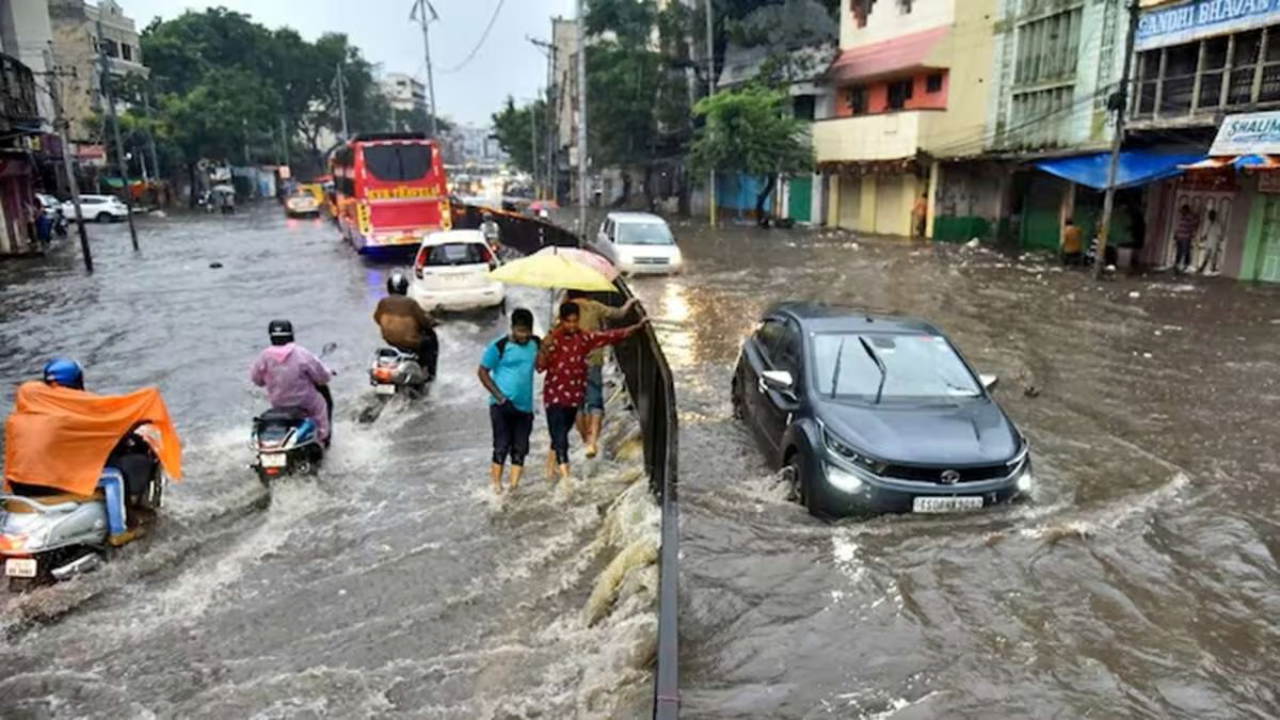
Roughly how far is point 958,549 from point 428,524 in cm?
418

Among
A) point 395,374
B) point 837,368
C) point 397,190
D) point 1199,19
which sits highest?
point 1199,19

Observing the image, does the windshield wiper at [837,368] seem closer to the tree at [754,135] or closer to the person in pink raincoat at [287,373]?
the person in pink raincoat at [287,373]

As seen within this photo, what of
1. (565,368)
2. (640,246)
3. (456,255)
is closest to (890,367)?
(565,368)

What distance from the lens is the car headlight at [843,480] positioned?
20.9 feet

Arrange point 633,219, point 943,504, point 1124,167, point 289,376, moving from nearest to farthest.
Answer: point 943,504
point 289,376
point 1124,167
point 633,219

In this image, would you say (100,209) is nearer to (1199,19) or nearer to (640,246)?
(640,246)

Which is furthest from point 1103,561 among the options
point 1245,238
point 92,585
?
Result: point 1245,238

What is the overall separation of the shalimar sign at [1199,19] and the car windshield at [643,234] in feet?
40.6

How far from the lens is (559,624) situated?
229 inches

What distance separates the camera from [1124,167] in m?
21.6

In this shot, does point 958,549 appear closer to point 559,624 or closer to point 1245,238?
point 559,624

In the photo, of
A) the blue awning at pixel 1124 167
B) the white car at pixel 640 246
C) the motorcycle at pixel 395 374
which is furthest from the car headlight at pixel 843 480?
the blue awning at pixel 1124 167

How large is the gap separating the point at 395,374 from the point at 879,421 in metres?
6.12

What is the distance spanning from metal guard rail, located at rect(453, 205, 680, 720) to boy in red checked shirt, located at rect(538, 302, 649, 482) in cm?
56
